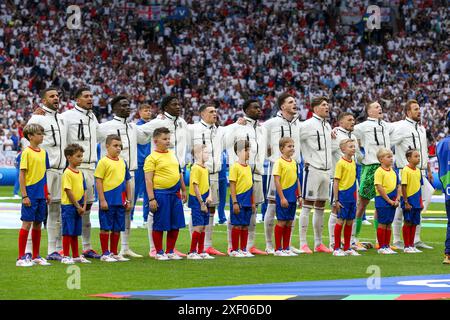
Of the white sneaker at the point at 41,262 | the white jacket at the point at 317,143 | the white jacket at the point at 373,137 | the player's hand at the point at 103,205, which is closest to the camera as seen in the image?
the white sneaker at the point at 41,262

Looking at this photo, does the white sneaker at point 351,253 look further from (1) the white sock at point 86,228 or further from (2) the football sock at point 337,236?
(1) the white sock at point 86,228

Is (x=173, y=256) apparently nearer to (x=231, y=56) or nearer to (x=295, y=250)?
(x=295, y=250)

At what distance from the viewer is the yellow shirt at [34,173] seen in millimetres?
12867

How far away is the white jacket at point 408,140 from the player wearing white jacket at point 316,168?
1.49 m

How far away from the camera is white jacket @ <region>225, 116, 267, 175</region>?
15.3 metres

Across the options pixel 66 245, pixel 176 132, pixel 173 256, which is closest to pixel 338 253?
pixel 173 256

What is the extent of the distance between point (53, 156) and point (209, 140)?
2.89 meters

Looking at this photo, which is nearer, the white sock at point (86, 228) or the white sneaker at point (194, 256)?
Result: the white sneaker at point (194, 256)

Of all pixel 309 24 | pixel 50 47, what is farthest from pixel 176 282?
pixel 309 24

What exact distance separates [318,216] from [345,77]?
99.3ft

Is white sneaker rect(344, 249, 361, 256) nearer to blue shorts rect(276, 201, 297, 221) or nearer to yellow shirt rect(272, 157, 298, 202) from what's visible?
blue shorts rect(276, 201, 297, 221)

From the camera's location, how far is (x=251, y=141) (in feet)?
50.6

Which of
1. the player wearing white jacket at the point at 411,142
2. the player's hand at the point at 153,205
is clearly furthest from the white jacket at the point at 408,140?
the player's hand at the point at 153,205

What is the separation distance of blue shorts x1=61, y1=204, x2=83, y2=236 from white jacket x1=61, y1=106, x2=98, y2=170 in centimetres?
92
